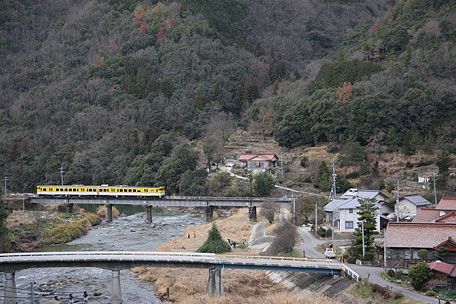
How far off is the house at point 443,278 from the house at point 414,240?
3150mm

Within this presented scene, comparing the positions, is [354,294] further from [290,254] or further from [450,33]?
[450,33]

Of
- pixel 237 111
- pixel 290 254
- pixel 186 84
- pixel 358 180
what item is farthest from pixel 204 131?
pixel 290 254

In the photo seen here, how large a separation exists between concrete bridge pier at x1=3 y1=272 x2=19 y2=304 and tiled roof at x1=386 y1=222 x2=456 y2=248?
2538cm

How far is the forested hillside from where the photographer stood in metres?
87.3

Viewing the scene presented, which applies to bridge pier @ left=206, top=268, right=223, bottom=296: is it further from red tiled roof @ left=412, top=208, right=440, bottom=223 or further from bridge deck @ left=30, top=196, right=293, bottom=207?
bridge deck @ left=30, top=196, right=293, bottom=207

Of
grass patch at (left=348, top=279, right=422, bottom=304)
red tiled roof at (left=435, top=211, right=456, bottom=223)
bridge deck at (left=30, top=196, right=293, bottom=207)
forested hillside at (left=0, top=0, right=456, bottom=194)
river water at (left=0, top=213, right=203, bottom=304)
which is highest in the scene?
forested hillside at (left=0, top=0, right=456, bottom=194)

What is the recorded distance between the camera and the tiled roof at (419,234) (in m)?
38.7

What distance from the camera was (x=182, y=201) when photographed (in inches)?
3083

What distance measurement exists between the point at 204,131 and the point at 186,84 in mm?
23152

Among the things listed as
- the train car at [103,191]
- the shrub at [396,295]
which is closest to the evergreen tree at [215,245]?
the shrub at [396,295]

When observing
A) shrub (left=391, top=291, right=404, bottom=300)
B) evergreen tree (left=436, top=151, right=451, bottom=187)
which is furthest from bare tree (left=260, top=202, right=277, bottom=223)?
shrub (left=391, top=291, right=404, bottom=300)

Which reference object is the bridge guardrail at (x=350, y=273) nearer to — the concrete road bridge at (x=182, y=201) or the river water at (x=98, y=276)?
the river water at (x=98, y=276)

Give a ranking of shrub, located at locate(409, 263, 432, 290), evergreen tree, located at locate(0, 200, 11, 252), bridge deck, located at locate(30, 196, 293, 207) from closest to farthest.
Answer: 1. shrub, located at locate(409, 263, 432, 290)
2. evergreen tree, located at locate(0, 200, 11, 252)
3. bridge deck, located at locate(30, 196, 293, 207)

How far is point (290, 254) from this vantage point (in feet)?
149
